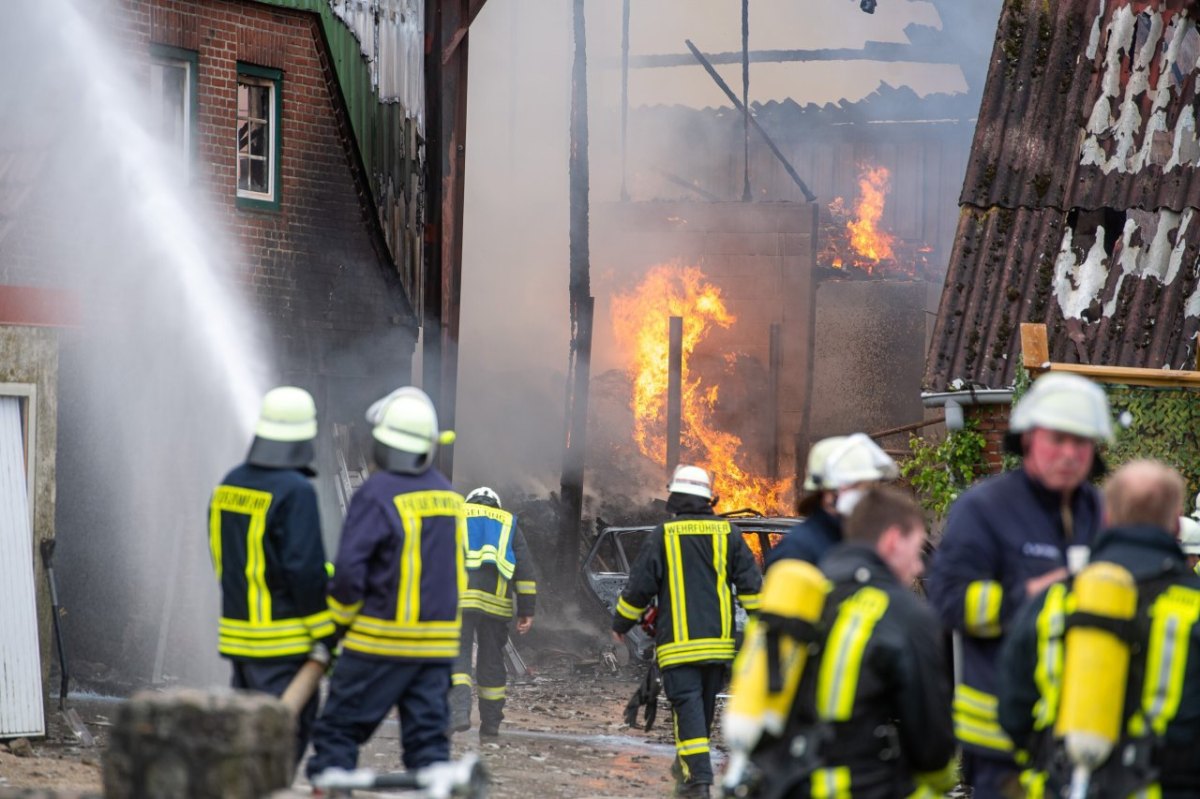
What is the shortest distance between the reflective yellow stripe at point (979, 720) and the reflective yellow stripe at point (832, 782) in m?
0.89

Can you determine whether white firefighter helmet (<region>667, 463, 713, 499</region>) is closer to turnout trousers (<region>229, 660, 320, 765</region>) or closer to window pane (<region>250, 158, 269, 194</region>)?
turnout trousers (<region>229, 660, 320, 765</region>)

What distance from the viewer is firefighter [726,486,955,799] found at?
420 centimetres

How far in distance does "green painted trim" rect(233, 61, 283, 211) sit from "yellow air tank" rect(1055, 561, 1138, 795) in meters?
11.5

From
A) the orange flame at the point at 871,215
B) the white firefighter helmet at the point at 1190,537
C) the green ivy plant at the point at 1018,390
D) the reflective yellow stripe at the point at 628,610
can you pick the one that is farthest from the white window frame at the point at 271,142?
the orange flame at the point at 871,215

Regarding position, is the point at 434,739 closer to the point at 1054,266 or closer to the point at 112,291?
the point at 1054,266

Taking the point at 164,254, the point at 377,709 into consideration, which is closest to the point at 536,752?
the point at 377,709

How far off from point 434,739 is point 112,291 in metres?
7.93

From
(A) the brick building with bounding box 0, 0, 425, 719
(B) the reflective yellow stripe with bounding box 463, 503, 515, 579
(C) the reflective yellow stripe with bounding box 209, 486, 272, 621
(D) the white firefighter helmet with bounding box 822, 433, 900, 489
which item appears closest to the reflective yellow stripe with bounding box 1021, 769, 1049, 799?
(D) the white firefighter helmet with bounding box 822, 433, 900, 489

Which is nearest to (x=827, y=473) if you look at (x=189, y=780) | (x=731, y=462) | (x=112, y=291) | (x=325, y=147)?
(x=189, y=780)

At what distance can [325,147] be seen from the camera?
15.7 meters

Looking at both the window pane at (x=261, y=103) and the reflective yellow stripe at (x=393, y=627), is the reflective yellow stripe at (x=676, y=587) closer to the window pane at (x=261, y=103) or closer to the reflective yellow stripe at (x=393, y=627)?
the reflective yellow stripe at (x=393, y=627)

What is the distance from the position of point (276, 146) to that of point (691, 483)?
712 cm

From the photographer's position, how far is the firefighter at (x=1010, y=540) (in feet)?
16.4

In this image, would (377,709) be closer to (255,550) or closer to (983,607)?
(255,550)
